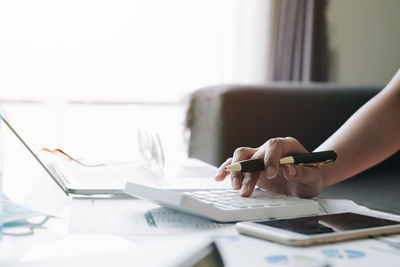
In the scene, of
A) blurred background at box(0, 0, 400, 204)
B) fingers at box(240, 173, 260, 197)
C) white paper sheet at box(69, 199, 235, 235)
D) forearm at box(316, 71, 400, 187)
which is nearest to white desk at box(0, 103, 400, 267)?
white paper sheet at box(69, 199, 235, 235)

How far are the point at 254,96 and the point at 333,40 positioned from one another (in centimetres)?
126

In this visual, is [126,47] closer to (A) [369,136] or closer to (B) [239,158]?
(A) [369,136]

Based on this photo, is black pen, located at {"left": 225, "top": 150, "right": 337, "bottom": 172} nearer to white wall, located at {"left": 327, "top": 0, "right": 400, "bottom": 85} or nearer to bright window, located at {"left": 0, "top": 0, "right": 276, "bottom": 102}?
white wall, located at {"left": 327, "top": 0, "right": 400, "bottom": 85}

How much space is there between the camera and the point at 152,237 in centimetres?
45

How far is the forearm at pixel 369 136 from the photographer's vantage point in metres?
0.84

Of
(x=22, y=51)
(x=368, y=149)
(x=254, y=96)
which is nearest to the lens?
(x=368, y=149)

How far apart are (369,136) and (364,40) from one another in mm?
1719

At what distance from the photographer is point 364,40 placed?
2469 millimetres

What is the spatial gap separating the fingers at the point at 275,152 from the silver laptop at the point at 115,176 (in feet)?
0.37

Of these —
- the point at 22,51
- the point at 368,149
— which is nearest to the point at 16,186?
the point at 368,149

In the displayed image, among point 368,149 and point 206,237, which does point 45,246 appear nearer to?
point 206,237

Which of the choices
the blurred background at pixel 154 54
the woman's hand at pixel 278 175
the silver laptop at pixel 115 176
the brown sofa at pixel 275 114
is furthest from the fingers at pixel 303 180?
the blurred background at pixel 154 54

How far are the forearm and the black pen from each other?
0.14 meters

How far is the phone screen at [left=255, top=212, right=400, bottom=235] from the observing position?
1.45 feet
